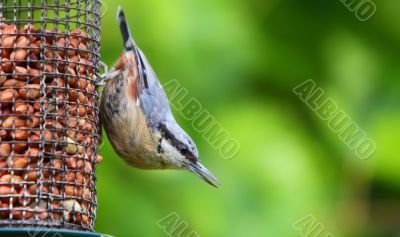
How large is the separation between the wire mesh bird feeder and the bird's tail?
25.8 inches

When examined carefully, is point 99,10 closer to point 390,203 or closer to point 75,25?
point 75,25

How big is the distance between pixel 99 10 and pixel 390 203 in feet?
10.5

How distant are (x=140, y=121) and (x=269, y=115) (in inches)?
55.3

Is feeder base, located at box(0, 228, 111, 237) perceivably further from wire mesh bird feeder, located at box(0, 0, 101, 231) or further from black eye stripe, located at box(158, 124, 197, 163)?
black eye stripe, located at box(158, 124, 197, 163)

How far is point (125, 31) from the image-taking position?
636 centimetres

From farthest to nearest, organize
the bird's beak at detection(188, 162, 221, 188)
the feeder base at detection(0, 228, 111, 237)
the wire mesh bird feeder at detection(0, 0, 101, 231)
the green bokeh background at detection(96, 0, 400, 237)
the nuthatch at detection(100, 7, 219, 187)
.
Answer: the green bokeh background at detection(96, 0, 400, 237) < the bird's beak at detection(188, 162, 221, 188) < the nuthatch at detection(100, 7, 219, 187) < the wire mesh bird feeder at detection(0, 0, 101, 231) < the feeder base at detection(0, 228, 111, 237)

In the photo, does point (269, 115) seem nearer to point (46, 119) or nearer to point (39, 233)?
point (46, 119)

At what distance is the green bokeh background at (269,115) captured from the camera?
6.80m

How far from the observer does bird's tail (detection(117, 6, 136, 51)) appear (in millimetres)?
6309

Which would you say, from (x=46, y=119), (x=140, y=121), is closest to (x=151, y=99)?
(x=140, y=121)

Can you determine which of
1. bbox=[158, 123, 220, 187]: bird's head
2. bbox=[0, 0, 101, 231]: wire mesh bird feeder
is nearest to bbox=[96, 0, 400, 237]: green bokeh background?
bbox=[158, 123, 220, 187]: bird's head

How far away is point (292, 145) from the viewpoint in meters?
7.05

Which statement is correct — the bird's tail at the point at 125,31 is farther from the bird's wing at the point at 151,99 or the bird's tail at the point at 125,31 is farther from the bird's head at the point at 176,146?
the bird's head at the point at 176,146

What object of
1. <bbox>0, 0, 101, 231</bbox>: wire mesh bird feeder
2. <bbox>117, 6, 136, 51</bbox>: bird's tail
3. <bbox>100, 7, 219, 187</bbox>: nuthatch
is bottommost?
<bbox>0, 0, 101, 231</bbox>: wire mesh bird feeder
